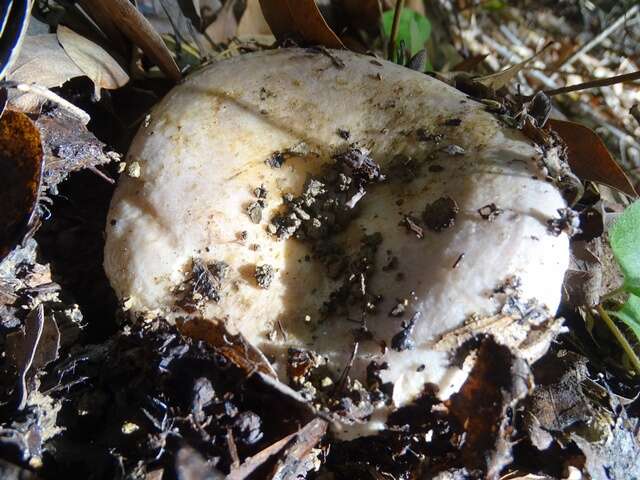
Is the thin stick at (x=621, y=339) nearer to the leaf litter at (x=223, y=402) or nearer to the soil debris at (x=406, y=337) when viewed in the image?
the leaf litter at (x=223, y=402)

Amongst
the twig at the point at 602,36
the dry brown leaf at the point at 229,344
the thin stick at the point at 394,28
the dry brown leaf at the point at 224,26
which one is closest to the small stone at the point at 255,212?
the dry brown leaf at the point at 229,344

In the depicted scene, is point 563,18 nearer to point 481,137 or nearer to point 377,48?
point 377,48

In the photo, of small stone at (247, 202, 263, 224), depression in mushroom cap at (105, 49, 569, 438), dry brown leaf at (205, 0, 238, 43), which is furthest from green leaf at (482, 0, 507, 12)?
small stone at (247, 202, 263, 224)

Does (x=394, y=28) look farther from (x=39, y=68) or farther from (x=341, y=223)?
(x=39, y=68)

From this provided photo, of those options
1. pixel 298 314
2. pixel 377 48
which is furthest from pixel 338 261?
pixel 377 48

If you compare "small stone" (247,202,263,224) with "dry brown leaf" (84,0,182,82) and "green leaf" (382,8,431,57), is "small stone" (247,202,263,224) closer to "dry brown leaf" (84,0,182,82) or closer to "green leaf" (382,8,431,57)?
"dry brown leaf" (84,0,182,82)
